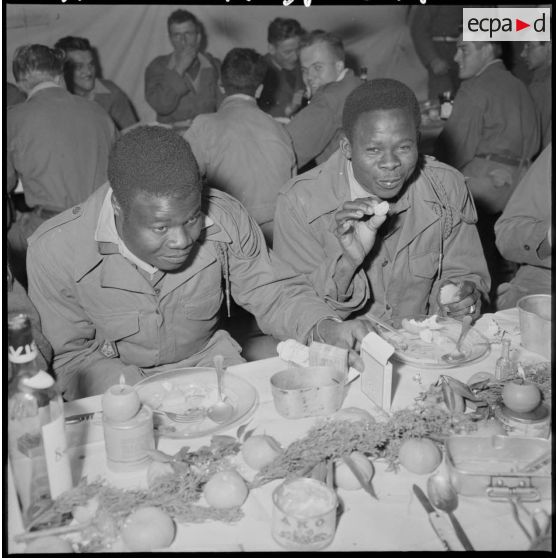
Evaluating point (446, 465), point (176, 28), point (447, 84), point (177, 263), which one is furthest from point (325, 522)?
point (447, 84)

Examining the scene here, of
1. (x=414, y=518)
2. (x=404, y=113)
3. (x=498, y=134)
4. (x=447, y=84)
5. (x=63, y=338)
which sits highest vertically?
(x=447, y=84)

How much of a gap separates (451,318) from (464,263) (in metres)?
0.56

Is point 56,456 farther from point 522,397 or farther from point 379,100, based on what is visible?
point 379,100

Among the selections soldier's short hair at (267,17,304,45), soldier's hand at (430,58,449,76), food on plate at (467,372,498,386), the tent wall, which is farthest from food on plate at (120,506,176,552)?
soldier's hand at (430,58,449,76)

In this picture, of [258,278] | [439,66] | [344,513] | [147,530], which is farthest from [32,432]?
[439,66]

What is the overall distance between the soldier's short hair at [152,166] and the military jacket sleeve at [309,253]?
0.84 meters

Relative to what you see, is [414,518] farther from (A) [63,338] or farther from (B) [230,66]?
(B) [230,66]

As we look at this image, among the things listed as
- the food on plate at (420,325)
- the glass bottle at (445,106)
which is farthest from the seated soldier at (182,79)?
the food on plate at (420,325)

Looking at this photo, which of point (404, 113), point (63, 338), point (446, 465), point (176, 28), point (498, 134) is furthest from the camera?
point (176, 28)

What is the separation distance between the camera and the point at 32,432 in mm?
1314

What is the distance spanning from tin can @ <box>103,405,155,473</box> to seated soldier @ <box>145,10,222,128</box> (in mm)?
4808

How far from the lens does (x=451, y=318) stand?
7.49 ft

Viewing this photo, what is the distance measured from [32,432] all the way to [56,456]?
2.8 inches

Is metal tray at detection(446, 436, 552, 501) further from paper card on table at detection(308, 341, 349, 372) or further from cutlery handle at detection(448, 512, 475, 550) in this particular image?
paper card on table at detection(308, 341, 349, 372)
